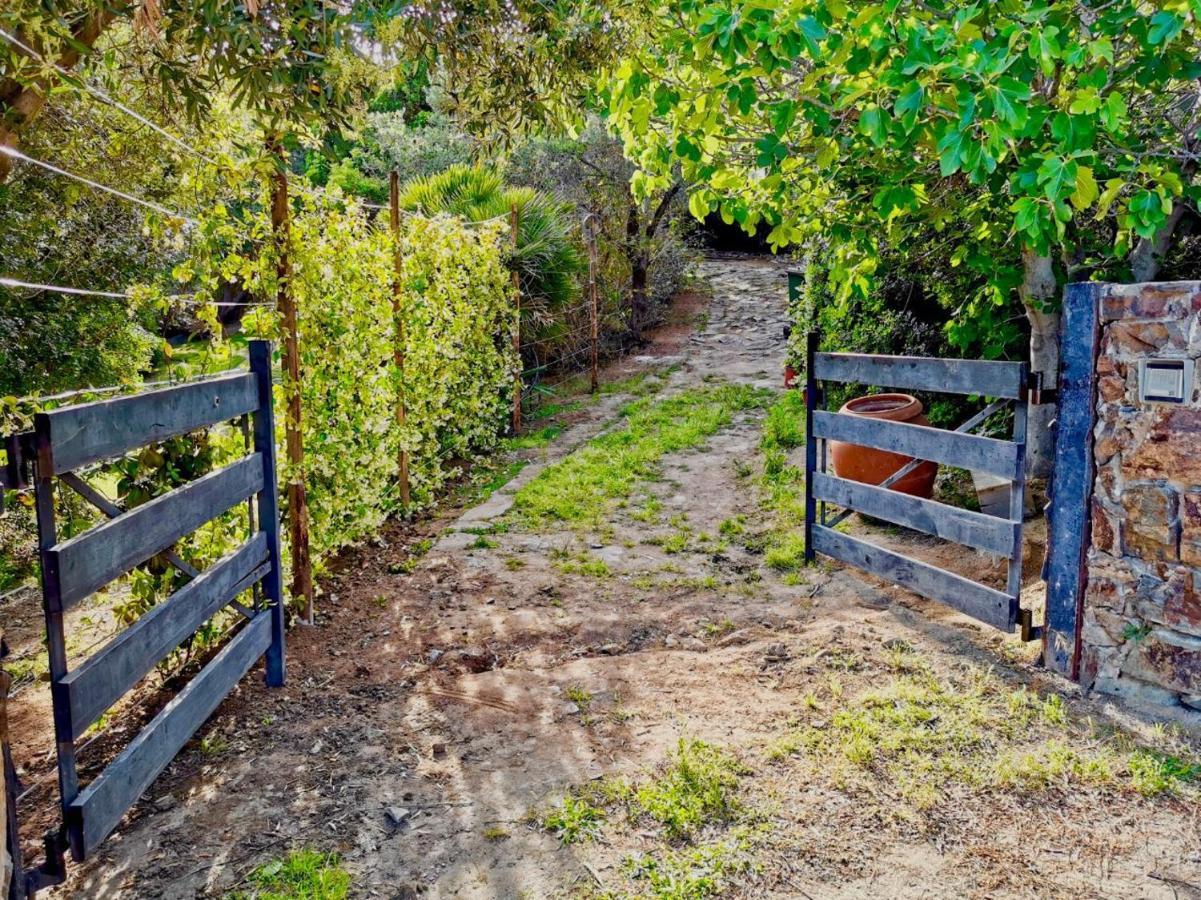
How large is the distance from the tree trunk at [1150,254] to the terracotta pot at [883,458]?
1.45 m

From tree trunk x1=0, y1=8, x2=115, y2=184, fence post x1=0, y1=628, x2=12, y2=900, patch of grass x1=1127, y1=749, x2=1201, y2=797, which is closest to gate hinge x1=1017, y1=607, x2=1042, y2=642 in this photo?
patch of grass x1=1127, y1=749, x2=1201, y2=797

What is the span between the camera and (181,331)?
1324 cm

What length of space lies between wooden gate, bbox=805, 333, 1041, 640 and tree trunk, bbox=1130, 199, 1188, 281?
3.85 ft

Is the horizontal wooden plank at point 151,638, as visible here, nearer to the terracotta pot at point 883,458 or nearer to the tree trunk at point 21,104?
the tree trunk at point 21,104

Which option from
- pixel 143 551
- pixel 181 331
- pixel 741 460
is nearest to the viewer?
pixel 143 551

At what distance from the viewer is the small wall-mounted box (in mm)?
3129

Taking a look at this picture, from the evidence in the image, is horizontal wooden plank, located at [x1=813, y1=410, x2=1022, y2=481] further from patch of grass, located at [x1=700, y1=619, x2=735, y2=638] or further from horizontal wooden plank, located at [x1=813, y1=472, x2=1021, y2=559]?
patch of grass, located at [x1=700, y1=619, x2=735, y2=638]

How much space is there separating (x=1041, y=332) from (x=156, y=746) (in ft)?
15.9

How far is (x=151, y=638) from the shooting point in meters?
2.70

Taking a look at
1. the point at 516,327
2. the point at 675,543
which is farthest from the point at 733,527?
the point at 516,327

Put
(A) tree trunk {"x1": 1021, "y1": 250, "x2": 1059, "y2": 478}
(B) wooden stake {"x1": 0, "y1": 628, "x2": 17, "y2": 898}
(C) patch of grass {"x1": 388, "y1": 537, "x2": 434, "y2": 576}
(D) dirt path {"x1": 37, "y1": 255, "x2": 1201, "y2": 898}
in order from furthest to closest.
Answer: (C) patch of grass {"x1": 388, "y1": 537, "x2": 434, "y2": 576}, (A) tree trunk {"x1": 1021, "y1": 250, "x2": 1059, "y2": 478}, (D) dirt path {"x1": 37, "y1": 255, "x2": 1201, "y2": 898}, (B) wooden stake {"x1": 0, "y1": 628, "x2": 17, "y2": 898}

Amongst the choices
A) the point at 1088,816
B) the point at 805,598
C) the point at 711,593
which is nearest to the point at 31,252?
the point at 711,593

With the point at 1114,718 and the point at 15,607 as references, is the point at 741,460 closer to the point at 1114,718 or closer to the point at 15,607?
the point at 1114,718

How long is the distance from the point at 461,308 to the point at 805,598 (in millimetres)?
3764
